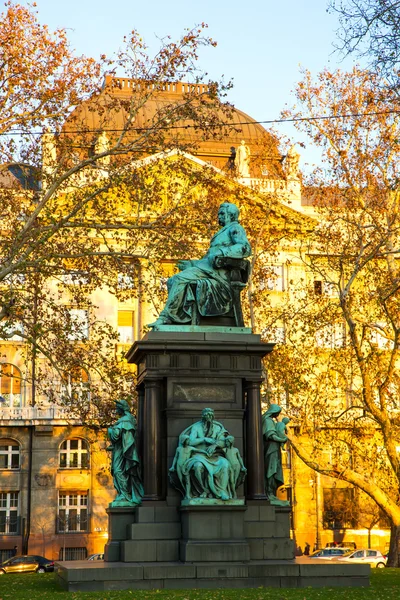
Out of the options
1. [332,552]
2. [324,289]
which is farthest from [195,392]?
[324,289]

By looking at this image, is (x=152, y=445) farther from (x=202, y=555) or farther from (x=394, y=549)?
(x=394, y=549)

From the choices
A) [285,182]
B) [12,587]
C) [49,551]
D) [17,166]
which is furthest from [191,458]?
[49,551]

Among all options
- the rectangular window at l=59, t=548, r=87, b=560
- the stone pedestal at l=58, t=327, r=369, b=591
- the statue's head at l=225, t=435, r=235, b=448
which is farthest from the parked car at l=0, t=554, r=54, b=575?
the statue's head at l=225, t=435, r=235, b=448

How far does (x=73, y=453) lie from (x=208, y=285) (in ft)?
109

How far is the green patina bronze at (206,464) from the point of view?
634 inches

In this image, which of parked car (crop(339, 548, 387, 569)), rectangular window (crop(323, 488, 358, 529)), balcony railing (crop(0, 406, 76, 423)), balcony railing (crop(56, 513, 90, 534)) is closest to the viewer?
parked car (crop(339, 548, 387, 569))

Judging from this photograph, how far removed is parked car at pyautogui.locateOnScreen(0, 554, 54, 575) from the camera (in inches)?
1551

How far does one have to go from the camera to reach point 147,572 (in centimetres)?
1530

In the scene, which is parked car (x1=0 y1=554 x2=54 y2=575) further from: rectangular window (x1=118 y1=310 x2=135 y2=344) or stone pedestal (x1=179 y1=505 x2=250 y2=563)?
stone pedestal (x1=179 y1=505 x2=250 y2=563)

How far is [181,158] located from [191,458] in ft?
36.9

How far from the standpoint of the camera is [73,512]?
48344 millimetres

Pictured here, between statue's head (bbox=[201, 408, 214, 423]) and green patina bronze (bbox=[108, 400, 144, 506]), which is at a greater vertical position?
statue's head (bbox=[201, 408, 214, 423])

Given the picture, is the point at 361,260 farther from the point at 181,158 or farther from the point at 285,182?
the point at 181,158

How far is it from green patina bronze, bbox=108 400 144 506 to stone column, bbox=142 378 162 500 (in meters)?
0.32
